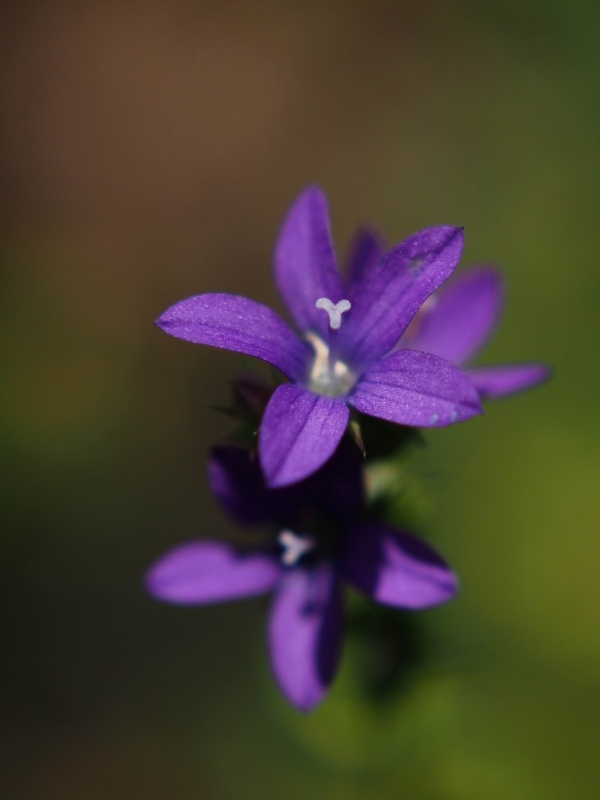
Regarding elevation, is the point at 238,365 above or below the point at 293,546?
below

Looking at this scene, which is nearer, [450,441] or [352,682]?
[352,682]

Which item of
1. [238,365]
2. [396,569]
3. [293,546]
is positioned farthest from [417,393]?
[238,365]

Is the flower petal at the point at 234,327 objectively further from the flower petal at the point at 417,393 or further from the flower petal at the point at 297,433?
the flower petal at the point at 417,393

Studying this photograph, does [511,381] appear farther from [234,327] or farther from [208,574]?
[208,574]

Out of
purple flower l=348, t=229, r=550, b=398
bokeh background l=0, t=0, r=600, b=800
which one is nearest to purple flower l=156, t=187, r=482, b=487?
purple flower l=348, t=229, r=550, b=398

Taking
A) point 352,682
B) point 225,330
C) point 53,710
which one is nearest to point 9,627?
point 53,710

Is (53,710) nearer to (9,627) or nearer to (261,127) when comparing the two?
(9,627)
